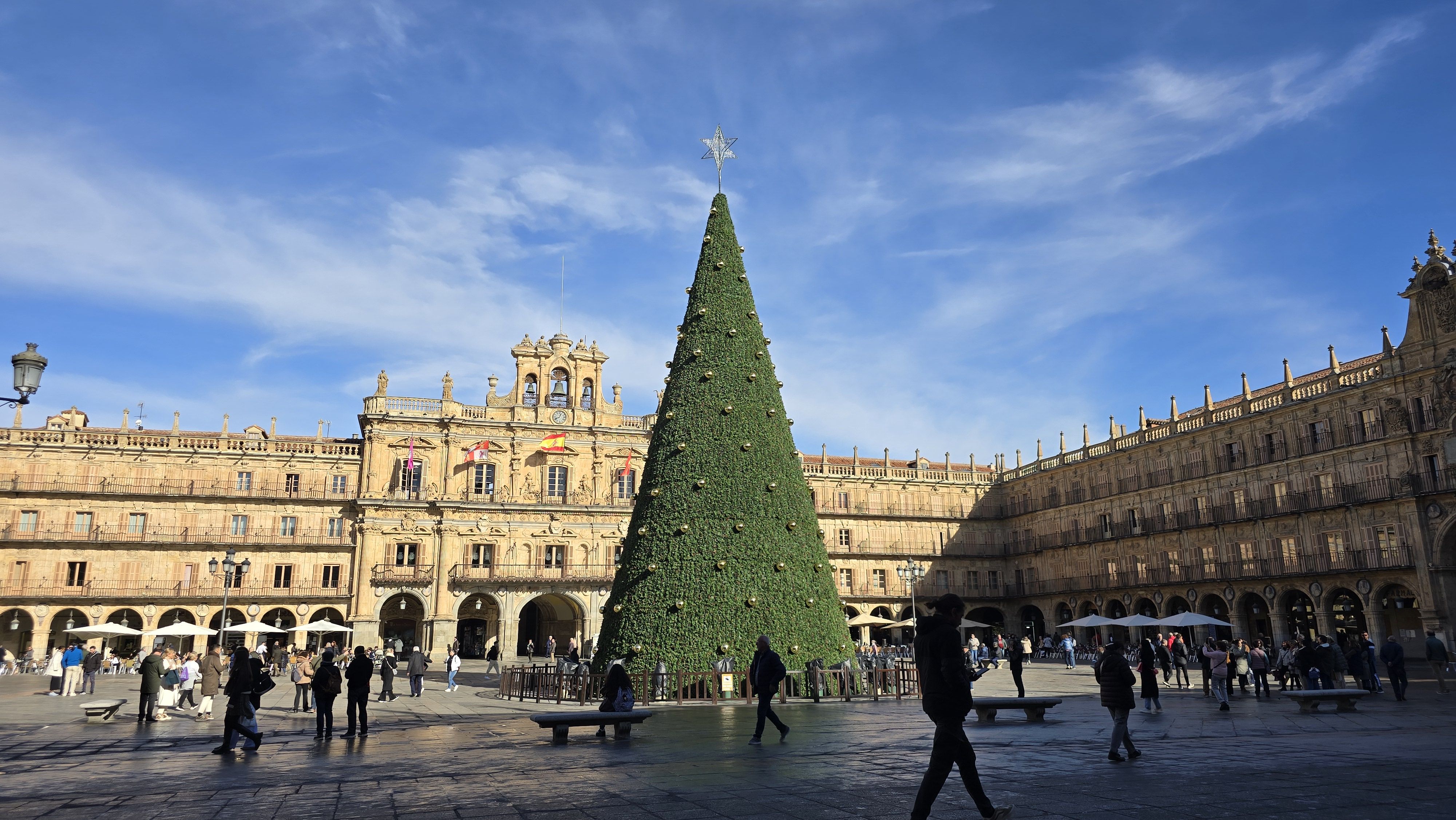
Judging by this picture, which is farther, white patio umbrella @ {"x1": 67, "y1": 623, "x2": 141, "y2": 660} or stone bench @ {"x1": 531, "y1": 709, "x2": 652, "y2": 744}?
white patio umbrella @ {"x1": 67, "y1": 623, "x2": 141, "y2": 660}

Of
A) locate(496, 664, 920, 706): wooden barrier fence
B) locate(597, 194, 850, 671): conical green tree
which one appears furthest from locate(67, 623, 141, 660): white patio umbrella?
locate(597, 194, 850, 671): conical green tree

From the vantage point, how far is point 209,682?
1546cm

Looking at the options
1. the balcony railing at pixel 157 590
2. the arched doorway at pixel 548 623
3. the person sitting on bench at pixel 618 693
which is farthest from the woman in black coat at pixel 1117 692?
the balcony railing at pixel 157 590

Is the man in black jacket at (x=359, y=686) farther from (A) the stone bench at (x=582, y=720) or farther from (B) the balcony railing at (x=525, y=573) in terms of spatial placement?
(B) the balcony railing at (x=525, y=573)

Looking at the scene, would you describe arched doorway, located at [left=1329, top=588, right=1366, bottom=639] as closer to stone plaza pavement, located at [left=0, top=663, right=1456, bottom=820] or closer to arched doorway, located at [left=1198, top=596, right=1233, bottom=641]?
arched doorway, located at [left=1198, top=596, right=1233, bottom=641]

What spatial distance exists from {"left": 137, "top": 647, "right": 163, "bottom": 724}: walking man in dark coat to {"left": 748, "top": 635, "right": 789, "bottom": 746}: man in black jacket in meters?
10.2

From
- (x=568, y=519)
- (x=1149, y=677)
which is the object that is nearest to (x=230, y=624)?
(x=568, y=519)

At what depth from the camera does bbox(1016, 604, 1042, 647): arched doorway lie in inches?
2042

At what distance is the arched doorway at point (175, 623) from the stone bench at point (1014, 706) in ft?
128

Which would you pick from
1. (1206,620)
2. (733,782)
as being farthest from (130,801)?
(1206,620)

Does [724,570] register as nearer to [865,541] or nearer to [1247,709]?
[1247,709]

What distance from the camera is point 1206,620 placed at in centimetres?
2464

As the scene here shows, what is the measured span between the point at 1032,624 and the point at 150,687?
1810 inches

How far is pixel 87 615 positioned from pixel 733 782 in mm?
44537
